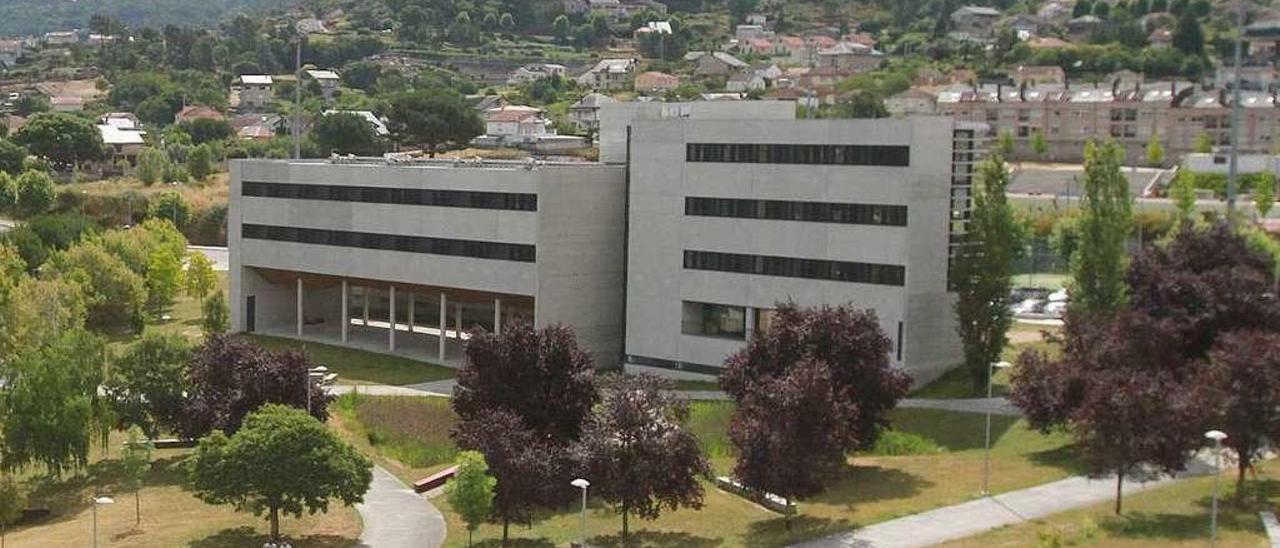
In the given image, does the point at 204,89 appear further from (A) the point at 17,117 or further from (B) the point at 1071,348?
(B) the point at 1071,348

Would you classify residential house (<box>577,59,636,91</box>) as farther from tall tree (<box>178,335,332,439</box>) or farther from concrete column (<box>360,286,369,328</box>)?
tall tree (<box>178,335,332,439</box>)

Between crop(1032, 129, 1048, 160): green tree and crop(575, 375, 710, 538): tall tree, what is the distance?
98.6 metres

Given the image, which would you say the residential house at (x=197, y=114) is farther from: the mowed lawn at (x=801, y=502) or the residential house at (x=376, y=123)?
the mowed lawn at (x=801, y=502)

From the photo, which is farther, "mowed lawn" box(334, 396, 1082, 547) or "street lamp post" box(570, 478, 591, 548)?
"mowed lawn" box(334, 396, 1082, 547)

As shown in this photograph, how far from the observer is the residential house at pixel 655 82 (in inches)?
6909

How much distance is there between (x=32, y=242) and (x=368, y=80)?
11654 cm

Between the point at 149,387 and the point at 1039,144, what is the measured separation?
3807 inches

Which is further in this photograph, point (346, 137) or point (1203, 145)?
point (346, 137)

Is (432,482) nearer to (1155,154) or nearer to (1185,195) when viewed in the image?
(1185,195)

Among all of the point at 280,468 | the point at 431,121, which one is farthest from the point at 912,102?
the point at 280,468

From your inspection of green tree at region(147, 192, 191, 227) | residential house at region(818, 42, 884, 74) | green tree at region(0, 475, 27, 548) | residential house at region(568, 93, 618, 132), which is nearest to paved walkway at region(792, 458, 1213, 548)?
green tree at region(0, 475, 27, 548)

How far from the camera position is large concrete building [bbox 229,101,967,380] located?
52.5 m

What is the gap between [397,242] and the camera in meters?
65.1

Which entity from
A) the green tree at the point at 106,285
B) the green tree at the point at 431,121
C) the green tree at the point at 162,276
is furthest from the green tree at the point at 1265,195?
the green tree at the point at 431,121
